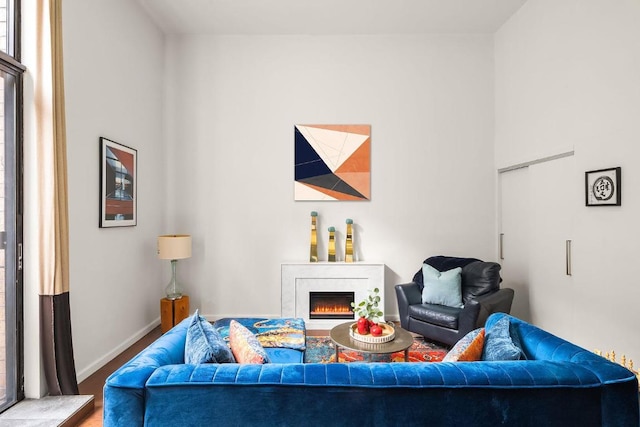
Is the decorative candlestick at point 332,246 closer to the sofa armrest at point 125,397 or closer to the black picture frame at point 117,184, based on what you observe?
the black picture frame at point 117,184

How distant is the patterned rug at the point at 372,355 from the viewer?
10.4ft

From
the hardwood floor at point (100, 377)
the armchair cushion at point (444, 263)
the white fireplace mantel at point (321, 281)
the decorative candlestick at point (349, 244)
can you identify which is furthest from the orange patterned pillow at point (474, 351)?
the decorative candlestick at point (349, 244)

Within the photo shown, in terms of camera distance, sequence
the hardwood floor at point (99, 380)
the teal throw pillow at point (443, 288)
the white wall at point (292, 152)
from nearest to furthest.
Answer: the hardwood floor at point (99, 380) < the teal throw pillow at point (443, 288) < the white wall at point (292, 152)

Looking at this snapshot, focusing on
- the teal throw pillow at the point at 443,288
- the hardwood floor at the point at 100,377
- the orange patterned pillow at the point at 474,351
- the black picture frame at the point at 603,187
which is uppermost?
the black picture frame at the point at 603,187

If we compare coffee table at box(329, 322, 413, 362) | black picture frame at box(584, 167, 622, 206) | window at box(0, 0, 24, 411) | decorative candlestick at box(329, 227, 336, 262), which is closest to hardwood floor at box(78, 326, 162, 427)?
window at box(0, 0, 24, 411)

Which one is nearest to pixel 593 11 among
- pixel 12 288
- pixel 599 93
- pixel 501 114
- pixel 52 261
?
pixel 599 93

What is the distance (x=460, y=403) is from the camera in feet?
4.31

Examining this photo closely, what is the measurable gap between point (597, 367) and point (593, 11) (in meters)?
3.03

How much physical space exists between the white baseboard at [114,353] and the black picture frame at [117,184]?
1.20 meters

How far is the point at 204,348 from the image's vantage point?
1.60m

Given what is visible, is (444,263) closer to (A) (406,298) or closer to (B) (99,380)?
(A) (406,298)

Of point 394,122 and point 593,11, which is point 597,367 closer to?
point 593,11

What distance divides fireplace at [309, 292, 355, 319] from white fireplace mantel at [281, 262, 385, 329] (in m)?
0.06

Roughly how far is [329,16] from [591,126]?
2.93 m
